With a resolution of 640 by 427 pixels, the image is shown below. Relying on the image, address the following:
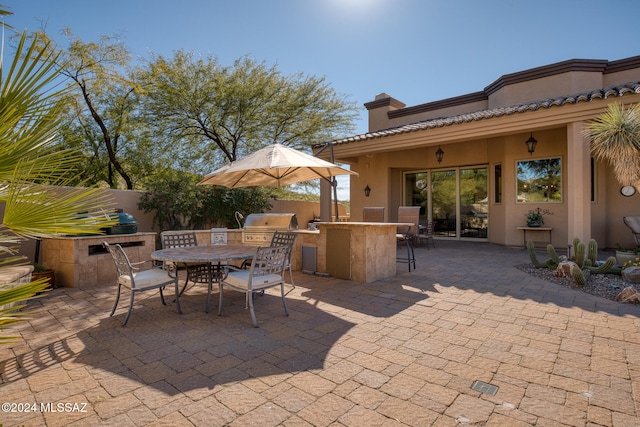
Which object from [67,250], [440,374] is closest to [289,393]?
[440,374]

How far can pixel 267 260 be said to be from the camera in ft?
11.8

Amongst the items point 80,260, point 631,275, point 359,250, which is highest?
point 359,250

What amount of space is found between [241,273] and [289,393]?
1746mm

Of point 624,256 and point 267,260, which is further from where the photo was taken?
point 624,256

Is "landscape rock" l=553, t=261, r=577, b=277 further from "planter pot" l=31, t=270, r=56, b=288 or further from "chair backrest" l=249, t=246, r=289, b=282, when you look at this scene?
"planter pot" l=31, t=270, r=56, b=288

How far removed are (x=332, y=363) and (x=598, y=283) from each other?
468 cm

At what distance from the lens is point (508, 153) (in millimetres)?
9109

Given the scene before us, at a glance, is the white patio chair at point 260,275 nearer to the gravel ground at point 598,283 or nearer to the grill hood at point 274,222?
the grill hood at point 274,222

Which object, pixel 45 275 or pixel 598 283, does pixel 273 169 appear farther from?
pixel 598 283

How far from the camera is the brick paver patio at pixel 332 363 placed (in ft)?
6.40

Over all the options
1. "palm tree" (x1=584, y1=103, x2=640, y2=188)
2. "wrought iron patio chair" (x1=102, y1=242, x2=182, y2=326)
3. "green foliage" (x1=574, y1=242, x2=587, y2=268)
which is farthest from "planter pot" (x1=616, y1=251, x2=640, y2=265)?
"wrought iron patio chair" (x1=102, y1=242, x2=182, y2=326)

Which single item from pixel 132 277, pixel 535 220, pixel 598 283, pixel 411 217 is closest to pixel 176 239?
pixel 132 277

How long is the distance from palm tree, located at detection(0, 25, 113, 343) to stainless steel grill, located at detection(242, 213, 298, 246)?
16.2ft

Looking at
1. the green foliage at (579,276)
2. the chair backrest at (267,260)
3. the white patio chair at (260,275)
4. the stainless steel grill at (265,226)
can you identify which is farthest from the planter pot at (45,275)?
the green foliage at (579,276)
